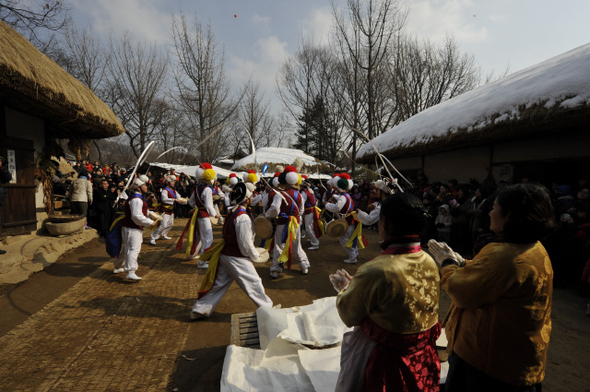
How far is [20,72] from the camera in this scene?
13.6ft

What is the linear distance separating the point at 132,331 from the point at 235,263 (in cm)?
134

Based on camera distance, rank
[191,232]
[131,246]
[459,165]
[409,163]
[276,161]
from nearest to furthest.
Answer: [131,246] < [191,232] < [459,165] < [409,163] < [276,161]

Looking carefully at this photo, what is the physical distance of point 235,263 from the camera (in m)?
3.37

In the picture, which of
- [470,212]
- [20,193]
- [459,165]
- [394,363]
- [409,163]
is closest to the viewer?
[394,363]

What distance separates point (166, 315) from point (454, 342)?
10.8 feet

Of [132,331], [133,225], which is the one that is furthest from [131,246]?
[132,331]

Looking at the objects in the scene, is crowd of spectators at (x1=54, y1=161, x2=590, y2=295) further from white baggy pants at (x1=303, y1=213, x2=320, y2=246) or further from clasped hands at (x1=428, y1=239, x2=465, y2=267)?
white baggy pants at (x1=303, y1=213, x2=320, y2=246)

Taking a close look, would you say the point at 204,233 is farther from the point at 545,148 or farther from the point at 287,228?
the point at 545,148

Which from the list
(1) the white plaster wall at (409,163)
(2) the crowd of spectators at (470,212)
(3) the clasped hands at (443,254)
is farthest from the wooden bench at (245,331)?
(1) the white plaster wall at (409,163)

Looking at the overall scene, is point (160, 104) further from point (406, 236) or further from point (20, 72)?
point (406, 236)

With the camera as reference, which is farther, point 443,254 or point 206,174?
point 206,174

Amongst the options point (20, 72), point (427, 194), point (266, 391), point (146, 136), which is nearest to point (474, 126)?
point (427, 194)

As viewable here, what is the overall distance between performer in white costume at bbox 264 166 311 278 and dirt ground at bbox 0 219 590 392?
303 millimetres

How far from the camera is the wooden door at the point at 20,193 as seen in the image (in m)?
5.42
